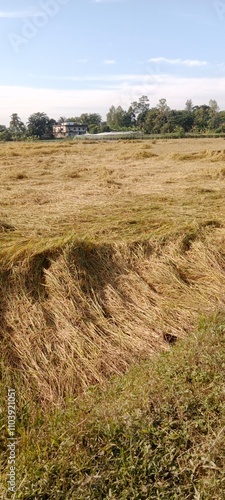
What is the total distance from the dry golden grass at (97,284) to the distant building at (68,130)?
198 feet

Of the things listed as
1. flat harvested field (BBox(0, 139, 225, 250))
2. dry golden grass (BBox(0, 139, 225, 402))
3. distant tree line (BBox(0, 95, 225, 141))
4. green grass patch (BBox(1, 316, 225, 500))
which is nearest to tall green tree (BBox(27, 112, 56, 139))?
distant tree line (BBox(0, 95, 225, 141))

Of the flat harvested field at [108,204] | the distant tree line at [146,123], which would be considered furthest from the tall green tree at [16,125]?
the flat harvested field at [108,204]

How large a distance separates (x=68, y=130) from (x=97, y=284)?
66033 millimetres

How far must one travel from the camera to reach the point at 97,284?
3137 mm

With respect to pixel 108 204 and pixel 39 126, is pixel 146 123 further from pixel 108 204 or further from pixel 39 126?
pixel 108 204

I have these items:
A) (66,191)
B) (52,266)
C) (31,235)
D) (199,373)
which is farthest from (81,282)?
(66,191)

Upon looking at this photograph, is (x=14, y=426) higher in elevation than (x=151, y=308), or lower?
lower

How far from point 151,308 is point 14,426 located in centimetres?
141

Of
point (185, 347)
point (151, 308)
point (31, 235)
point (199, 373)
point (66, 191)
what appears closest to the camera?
point (199, 373)

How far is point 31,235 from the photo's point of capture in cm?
351

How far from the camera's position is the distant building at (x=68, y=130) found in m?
62.7

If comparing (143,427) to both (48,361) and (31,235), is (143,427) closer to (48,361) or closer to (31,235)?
(48,361)

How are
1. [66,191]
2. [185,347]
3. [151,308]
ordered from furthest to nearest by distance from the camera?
[66,191] < [151,308] < [185,347]

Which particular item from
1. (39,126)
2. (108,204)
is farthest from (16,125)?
(108,204)
